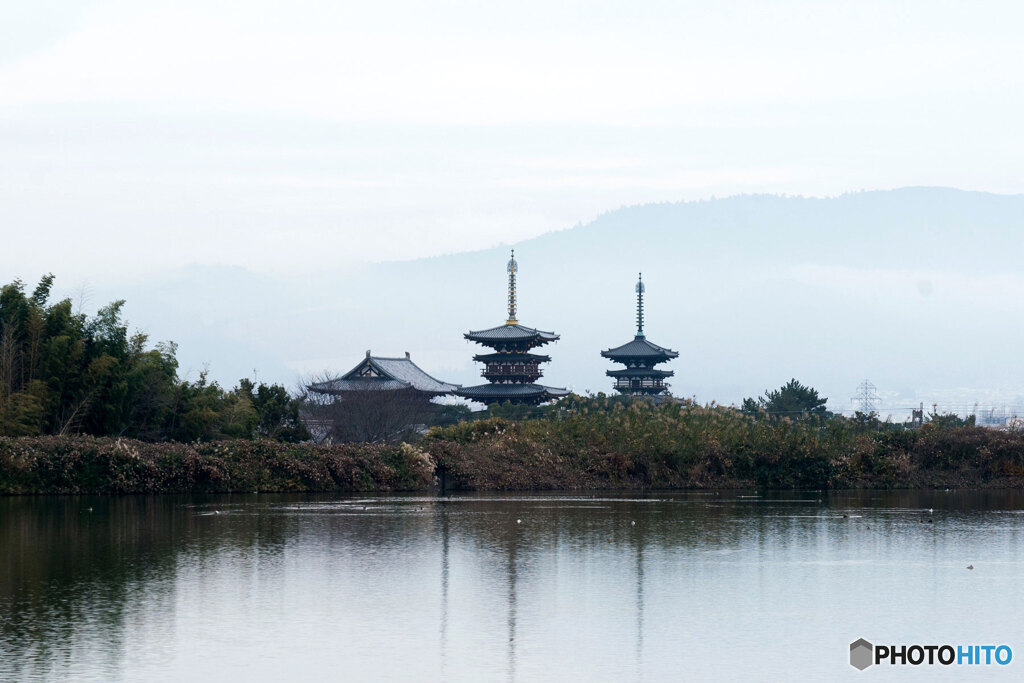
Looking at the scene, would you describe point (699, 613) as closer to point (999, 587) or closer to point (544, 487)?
point (999, 587)

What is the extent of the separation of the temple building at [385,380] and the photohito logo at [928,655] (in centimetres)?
6229

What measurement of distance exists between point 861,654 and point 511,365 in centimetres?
7403

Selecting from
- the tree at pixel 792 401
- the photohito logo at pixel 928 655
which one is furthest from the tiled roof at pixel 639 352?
the photohito logo at pixel 928 655

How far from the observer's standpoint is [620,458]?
41.3 m

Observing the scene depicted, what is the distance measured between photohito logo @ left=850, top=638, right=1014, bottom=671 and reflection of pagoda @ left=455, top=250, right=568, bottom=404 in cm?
7124

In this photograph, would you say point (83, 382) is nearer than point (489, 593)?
No

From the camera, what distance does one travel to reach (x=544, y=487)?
40.4 m

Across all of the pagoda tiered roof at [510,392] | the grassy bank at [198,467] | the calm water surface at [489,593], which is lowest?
Result: the calm water surface at [489,593]

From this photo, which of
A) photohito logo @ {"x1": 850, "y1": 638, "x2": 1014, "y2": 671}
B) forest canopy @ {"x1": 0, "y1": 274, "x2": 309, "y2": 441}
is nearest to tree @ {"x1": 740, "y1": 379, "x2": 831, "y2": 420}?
forest canopy @ {"x1": 0, "y1": 274, "x2": 309, "y2": 441}

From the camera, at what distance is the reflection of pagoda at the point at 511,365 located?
85188 mm

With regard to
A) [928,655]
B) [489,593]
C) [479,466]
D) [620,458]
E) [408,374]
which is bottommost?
[928,655]

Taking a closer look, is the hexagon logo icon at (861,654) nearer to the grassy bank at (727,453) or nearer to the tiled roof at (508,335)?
the grassy bank at (727,453)

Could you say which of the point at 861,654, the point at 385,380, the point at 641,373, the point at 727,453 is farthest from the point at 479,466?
the point at 641,373

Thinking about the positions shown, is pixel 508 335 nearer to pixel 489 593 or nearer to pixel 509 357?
pixel 509 357
